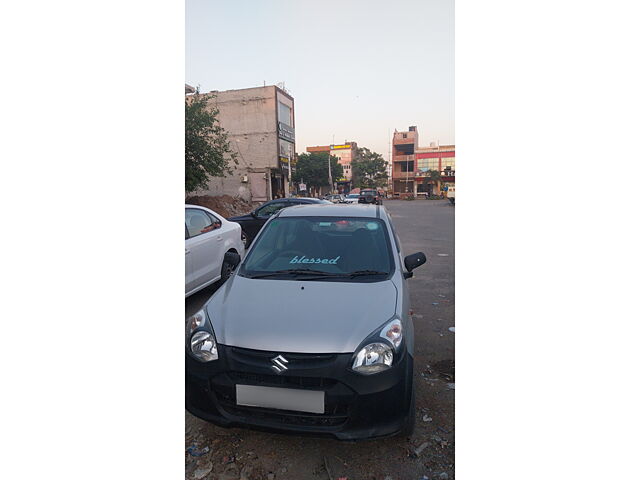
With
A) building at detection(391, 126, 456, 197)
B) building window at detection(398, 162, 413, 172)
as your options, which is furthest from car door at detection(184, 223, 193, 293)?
building window at detection(398, 162, 413, 172)

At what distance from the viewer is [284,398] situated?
7.11ft

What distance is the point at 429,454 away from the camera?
238 centimetres

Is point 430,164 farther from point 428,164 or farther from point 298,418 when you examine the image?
point 298,418

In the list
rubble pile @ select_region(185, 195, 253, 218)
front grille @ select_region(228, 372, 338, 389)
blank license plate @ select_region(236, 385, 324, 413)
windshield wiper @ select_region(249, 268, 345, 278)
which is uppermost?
rubble pile @ select_region(185, 195, 253, 218)

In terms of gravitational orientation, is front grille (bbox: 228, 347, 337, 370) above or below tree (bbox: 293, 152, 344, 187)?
below

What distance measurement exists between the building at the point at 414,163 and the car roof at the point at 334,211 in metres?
52.0

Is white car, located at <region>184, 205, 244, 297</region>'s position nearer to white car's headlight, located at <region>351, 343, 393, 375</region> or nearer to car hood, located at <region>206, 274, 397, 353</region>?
car hood, located at <region>206, 274, 397, 353</region>

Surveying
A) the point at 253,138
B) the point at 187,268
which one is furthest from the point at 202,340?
the point at 253,138

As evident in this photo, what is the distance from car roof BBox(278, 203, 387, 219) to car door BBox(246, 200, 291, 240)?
5705 millimetres

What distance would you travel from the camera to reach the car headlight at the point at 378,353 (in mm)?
2201

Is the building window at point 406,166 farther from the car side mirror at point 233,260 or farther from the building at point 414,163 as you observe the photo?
the car side mirror at point 233,260

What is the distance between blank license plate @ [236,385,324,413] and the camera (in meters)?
2.15

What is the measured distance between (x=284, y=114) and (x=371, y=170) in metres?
32.4

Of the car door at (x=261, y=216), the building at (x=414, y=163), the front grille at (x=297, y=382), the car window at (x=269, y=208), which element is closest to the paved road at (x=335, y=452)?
the front grille at (x=297, y=382)
